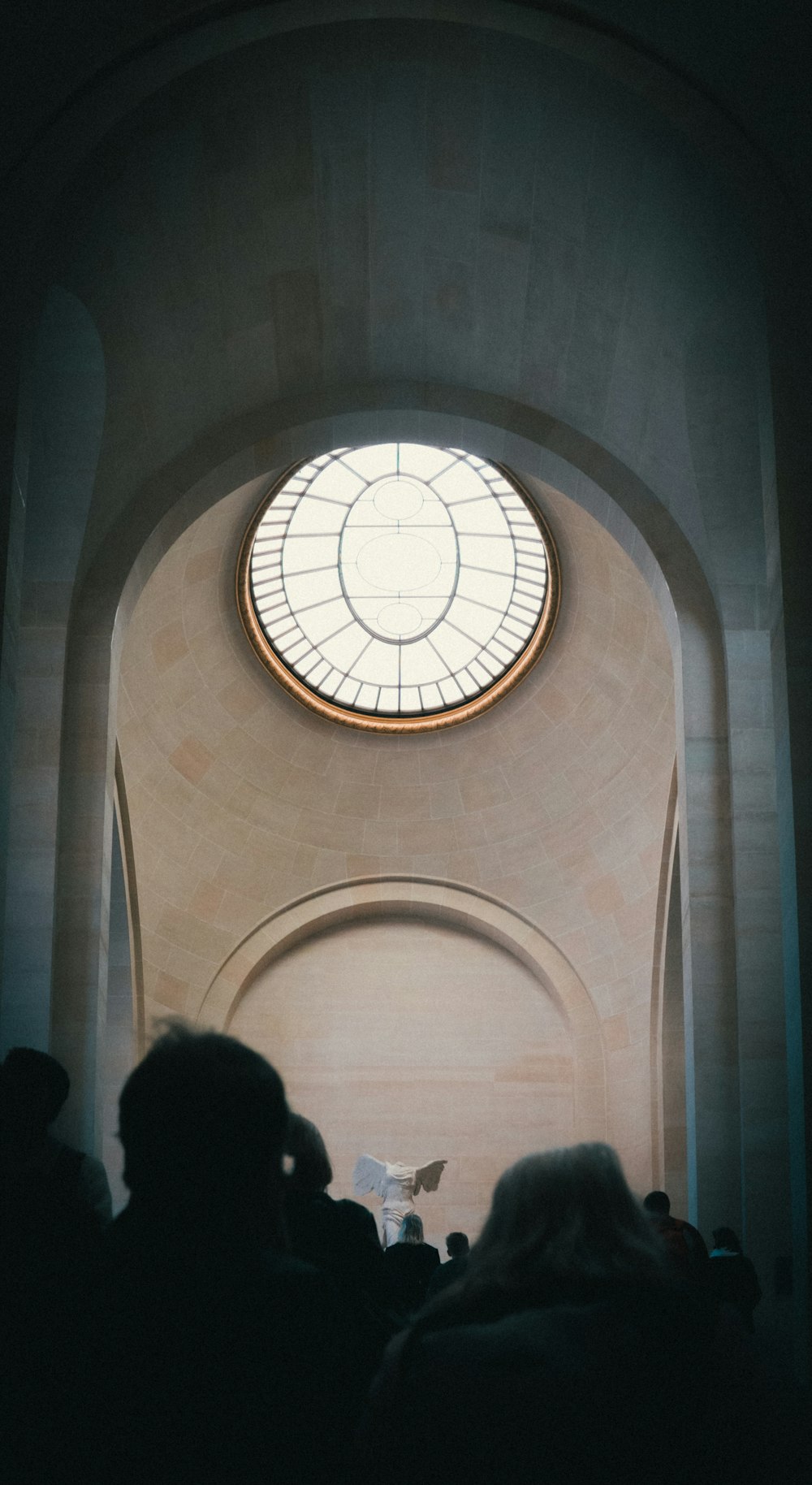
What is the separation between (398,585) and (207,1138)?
17071mm

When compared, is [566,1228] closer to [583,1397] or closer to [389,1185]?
[583,1397]

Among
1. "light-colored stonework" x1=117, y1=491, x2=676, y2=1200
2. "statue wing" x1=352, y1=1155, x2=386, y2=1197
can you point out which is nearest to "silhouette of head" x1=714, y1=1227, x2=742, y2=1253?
"light-colored stonework" x1=117, y1=491, x2=676, y2=1200

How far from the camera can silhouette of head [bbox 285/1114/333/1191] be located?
355 centimetres

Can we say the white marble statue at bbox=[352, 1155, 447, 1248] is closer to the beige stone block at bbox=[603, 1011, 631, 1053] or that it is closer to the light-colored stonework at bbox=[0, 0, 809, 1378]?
the beige stone block at bbox=[603, 1011, 631, 1053]

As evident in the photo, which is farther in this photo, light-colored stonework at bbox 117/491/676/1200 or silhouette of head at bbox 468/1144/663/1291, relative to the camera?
light-colored stonework at bbox 117/491/676/1200

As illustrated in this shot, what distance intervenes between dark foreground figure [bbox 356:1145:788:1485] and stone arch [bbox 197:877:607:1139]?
15.9 m

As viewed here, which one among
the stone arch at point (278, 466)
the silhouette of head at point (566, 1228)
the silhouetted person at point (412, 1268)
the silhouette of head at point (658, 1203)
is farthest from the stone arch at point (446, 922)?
the silhouette of head at point (566, 1228)

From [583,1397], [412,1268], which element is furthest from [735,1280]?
[583,1397]

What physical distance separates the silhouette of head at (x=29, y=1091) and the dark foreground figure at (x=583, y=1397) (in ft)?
5.27

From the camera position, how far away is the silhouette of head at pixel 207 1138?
2.08 meters

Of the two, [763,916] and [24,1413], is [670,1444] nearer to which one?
[24,1413]

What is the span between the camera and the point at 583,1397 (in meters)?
1.97

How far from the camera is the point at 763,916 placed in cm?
934

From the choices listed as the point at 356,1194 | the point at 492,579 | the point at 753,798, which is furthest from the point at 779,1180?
the point at 492,579
